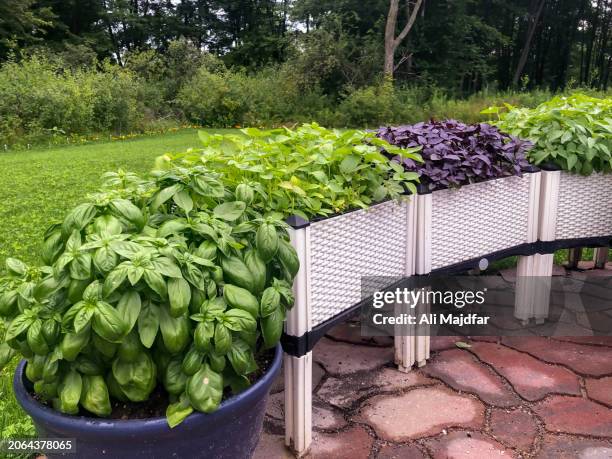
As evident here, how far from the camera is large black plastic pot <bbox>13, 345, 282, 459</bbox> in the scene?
1292 mm

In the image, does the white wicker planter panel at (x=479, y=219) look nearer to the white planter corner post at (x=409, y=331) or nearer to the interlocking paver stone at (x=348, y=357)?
the white planter corner post at (x=409, y=331)

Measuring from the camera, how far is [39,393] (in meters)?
1.44

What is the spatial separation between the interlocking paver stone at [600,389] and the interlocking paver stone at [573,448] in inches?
12.8

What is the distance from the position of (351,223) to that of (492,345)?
4.07 feet

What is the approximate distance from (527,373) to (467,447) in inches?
27.1

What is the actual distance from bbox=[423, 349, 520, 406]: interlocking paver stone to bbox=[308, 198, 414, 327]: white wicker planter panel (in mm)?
522

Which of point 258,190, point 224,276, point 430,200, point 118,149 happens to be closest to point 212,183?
point 258,190

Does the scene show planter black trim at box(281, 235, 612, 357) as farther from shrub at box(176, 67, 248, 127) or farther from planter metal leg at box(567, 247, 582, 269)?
shrub at box(176, 67, 248, 127)

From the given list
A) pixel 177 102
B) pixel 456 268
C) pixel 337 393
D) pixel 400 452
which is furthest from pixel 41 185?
pixel 177 102

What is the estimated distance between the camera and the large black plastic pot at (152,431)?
129 cm

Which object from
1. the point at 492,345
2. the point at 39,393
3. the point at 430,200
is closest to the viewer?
the point at 39,393

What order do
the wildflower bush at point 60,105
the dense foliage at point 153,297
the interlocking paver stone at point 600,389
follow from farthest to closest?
the wildflower bush at point 60,105 → the interlocking paver stone at point 600,389 → the dense foliage at point 153,297

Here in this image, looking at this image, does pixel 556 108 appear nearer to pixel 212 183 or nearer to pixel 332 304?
pixel 332 304

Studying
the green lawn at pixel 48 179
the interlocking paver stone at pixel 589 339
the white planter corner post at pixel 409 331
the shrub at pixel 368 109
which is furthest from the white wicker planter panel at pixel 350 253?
the shrub at pixel 368 109
